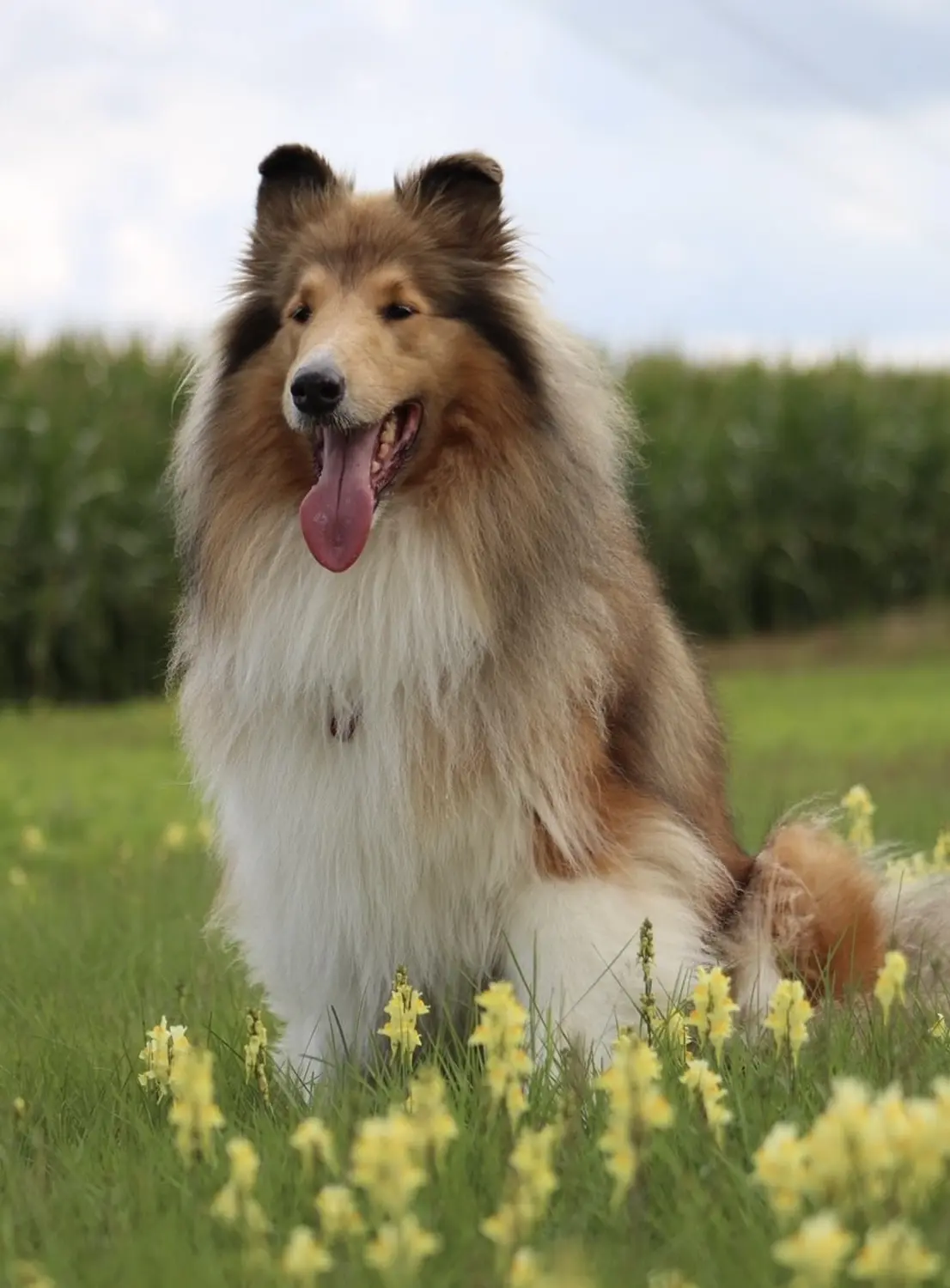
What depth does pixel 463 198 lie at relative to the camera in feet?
16.2

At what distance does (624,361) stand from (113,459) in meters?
7.71

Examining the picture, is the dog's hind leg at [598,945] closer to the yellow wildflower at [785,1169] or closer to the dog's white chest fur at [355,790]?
the dog's white chest fur at [355,790]

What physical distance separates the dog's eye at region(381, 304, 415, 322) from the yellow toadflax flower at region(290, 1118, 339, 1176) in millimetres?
2372

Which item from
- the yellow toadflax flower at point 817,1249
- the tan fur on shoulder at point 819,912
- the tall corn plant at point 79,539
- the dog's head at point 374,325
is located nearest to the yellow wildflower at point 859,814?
the tan fur on shoulder at point 819,912

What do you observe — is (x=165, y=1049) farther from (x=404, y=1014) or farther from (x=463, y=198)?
(x=463, y=198)

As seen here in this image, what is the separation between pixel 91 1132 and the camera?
12.5 feet

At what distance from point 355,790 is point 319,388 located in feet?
3.39

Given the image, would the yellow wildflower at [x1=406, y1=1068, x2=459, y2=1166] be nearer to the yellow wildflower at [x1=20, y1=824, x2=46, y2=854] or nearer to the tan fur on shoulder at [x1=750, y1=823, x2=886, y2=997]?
the tan fur on shoulder at [x1=750, y1=823, x2=886, y2=997]

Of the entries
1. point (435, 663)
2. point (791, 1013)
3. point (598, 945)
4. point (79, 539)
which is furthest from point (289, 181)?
point (79, 539)

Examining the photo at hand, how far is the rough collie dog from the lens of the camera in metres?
4.46

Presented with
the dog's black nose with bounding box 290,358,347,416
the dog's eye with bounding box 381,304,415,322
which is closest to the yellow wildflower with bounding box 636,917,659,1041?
the dog's black nose with bounding box 290,358,347,416

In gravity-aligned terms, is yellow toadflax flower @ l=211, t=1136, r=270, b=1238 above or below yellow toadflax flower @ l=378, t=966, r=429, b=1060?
above

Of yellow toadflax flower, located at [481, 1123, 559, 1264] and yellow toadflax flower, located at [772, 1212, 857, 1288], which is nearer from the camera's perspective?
yellow toadflax flower, located at [772, 1212, 857, 1288]

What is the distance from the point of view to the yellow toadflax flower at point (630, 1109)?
253 centimetres
